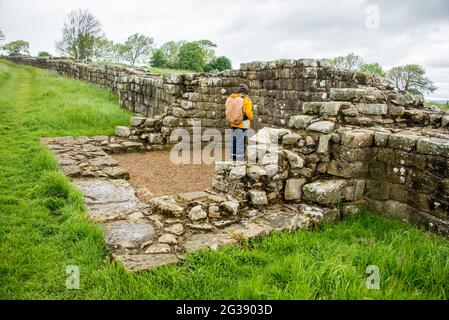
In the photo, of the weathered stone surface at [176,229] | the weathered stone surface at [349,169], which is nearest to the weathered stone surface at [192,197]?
the weathered stone surface at [176,229]

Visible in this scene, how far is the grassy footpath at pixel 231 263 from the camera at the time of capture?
279 cm

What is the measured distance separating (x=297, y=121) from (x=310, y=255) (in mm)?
2793

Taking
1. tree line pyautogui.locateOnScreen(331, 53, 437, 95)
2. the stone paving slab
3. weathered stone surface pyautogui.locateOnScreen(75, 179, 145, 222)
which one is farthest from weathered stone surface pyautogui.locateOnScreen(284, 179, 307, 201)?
tree line pyautogui.locateOnScreen(331, 53, 437, 95)

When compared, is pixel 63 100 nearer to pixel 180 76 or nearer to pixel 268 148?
pixel 180 76

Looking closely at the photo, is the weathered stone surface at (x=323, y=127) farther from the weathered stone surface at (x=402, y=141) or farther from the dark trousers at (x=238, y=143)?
the dark trousers at (x=238, y=143)

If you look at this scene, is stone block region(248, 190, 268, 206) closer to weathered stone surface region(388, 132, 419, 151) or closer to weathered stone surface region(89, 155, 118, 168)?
Answer: weathered stone surface region(388, 132, 419, 151)

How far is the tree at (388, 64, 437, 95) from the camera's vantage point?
28.7 meters

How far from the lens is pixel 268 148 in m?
5.09

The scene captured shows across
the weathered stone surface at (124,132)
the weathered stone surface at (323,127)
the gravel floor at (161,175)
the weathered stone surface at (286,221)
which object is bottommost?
the gravel floor at (161,175)

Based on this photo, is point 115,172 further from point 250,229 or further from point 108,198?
point 250,229

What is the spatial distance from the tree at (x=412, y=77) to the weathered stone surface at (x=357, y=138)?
26772 millimetres

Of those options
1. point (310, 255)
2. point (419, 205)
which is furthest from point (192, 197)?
point (419, 205)

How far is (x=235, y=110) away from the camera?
7645 millimetres

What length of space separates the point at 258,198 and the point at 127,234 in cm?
179
